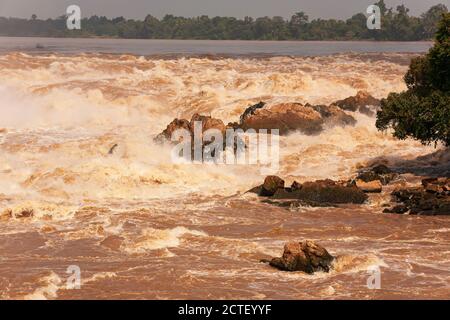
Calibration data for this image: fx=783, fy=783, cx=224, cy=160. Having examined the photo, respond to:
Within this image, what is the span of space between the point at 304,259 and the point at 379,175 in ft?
31.9

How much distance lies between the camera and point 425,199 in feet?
69.5

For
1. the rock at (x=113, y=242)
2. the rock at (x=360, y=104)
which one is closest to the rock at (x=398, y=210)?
the rock at (x=113, y=242)

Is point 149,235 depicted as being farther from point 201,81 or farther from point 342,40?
point 342,40

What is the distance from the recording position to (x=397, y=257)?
16.6 m

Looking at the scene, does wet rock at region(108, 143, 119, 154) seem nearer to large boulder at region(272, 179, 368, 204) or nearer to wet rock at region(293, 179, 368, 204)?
large boulder at region(272, 179, 368, 204)

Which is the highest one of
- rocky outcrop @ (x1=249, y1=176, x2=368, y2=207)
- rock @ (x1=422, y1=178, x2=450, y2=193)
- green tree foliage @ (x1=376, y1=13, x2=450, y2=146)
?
green tree foliage @ (x1=376, y1=13, x2=450, y2=146)

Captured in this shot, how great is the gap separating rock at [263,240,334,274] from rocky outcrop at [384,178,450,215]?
561cm

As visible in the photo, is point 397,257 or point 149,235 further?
point 149,235

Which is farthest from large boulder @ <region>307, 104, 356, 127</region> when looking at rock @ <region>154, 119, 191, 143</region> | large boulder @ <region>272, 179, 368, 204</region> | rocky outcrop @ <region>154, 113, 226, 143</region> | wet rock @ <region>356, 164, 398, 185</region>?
large boulder @ <region>272, 179, 368, 204</region>

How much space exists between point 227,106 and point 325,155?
1022 cm

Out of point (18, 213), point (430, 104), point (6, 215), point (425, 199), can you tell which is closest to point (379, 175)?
point (430, 104)

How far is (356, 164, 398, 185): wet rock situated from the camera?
78.4ft
